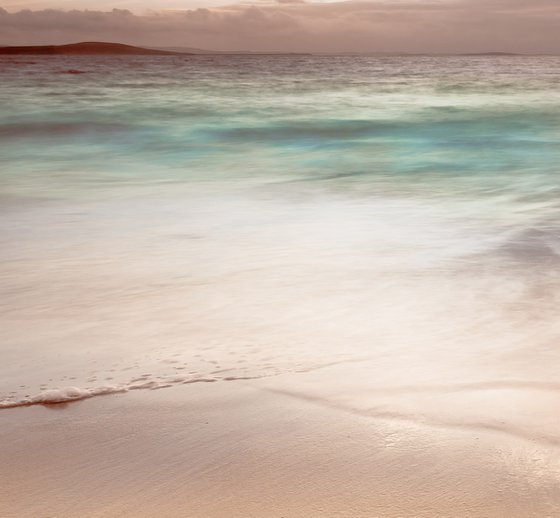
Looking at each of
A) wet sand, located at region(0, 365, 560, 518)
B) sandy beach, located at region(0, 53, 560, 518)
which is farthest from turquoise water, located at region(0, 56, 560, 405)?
wet sand, located at region(0, 365, 560, 518)

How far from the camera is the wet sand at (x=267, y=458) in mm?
2107

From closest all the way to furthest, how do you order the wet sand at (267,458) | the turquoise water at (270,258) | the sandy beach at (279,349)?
the wet sand at (267,458), the sandy beach at (279,349), the turquoise water at (270,258)

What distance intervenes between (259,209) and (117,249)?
211 cm

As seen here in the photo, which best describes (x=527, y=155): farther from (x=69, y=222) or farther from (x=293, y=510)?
(x=293, y=510)

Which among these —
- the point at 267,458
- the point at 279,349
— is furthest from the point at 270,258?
the point at 267,458

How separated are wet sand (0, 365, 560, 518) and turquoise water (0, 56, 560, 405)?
0.26 m

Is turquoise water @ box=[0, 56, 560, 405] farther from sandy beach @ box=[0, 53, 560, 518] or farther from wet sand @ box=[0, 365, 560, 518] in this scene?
wet sand @ box=[0, 365, 560, 518]

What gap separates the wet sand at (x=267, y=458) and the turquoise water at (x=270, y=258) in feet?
0.87

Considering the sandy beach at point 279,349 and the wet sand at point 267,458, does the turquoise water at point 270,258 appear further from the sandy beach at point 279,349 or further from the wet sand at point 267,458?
the wet sand at point 267,458

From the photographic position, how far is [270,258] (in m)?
5.18

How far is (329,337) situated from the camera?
3.50 metres

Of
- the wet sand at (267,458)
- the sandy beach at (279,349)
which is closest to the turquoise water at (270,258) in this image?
the sandy beach at (279,349)

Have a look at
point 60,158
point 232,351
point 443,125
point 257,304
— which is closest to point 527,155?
point 443,125

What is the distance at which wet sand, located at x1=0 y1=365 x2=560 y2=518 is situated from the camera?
6.91 feet
